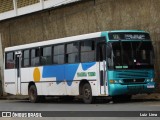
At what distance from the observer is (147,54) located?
21.4 metres

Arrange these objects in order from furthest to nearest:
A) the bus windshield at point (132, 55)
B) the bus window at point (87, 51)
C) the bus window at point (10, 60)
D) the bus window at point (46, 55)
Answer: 1. the bus window at point (10, 60)
2. the bus window at point (46, 55)
3. the bus window at point (87, 51)
4. the bus windshield at point (132, 55)

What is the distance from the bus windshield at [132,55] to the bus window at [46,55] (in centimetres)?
494

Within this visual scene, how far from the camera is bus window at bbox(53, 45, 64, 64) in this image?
23.9 metres

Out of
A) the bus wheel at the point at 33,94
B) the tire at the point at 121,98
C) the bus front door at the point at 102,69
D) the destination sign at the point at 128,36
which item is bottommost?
the tire at the point at 121,98

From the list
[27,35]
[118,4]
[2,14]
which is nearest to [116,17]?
[118,4]

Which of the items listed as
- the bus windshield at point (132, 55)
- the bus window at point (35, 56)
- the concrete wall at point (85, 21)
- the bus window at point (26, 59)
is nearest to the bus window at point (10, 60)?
the bus window at point (26, 59)

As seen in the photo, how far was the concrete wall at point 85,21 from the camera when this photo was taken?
25031 millimetres

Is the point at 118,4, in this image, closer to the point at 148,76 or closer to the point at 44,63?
the point at 44,63

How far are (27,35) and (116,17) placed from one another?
10.5 m

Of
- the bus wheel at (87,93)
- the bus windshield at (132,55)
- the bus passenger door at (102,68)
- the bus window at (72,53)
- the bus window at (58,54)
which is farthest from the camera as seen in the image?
the bus window at (58,54)

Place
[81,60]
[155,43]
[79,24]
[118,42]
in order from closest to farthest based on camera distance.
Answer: [118,42] → [81,60] → [155,43] → [79,24]

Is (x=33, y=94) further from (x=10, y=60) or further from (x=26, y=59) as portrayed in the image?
(x=10, y=60)

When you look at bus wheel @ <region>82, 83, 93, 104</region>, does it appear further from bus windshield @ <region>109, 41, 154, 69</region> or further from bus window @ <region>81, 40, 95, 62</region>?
bus windshield @ <region>109, 41, 154, 69</region>

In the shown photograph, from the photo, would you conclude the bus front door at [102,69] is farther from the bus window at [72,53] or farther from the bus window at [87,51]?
the bus window at [72,53]
